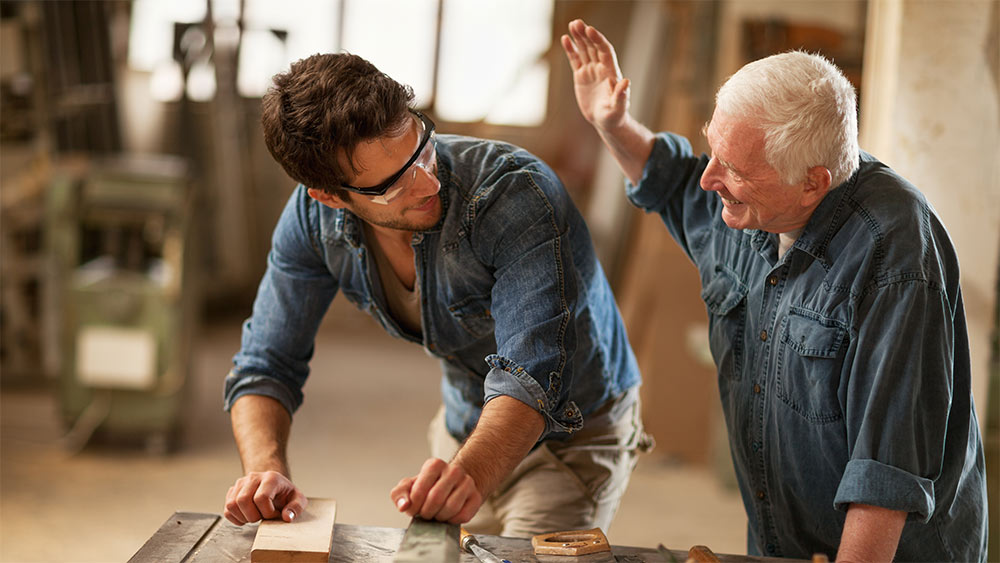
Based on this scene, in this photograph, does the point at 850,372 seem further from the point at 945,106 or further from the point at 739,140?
the point at 945,106

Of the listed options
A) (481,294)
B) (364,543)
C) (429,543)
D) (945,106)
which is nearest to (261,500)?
(364,543)

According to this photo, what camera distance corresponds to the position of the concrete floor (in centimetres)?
410

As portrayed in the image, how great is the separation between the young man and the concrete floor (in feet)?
6.96

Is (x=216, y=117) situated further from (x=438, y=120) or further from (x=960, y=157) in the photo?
(x=960, y=157)

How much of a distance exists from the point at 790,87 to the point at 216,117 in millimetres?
6415

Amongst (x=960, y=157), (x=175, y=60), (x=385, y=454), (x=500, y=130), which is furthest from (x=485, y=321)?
(x=500, y=130)

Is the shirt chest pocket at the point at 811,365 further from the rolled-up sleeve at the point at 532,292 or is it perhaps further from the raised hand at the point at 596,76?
the raised hand at the point at 596,76

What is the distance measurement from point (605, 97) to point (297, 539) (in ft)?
3.81

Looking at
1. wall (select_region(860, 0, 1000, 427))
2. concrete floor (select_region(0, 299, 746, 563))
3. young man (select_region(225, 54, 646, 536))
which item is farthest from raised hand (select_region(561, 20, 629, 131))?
concrete floor (select_region(0, 299, 746, 563))

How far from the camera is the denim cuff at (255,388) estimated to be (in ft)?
6.89

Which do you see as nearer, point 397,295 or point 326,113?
point 326,113

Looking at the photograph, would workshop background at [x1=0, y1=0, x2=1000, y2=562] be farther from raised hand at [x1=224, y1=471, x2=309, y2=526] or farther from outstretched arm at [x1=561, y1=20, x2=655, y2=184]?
raised hand at [x1=224, y1=471, x2=309, y2=526]

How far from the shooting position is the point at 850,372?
5.66 feet

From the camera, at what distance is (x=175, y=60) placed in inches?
276
